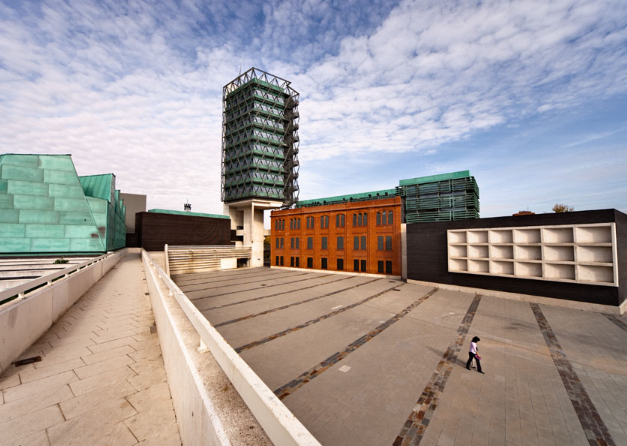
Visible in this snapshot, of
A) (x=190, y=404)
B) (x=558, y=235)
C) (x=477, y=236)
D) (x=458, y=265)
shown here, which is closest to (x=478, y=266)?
(x=458, y=265)

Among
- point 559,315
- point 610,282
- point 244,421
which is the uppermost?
point 244,421

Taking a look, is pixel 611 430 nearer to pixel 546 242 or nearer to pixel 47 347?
pixel 47 347

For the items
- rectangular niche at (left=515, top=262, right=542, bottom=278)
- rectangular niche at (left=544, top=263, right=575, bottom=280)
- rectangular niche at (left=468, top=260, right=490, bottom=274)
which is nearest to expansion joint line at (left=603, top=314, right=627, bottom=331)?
rectangular niche at (left=544, top=263, right=575, bottom=280)

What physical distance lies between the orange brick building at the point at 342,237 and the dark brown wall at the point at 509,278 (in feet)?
13.4

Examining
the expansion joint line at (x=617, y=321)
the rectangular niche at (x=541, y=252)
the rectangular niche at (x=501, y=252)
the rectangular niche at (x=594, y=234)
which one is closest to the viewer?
the expansion joint line at (x=617, y=321)

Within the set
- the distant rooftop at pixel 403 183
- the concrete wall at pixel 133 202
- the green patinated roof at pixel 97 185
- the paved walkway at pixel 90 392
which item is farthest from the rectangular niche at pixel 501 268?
the concrete wall at pixel 133 202

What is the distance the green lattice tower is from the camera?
58.6 m

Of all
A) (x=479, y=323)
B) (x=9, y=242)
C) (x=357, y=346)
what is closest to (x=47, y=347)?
(x=357, y=346)

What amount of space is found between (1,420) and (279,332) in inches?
406

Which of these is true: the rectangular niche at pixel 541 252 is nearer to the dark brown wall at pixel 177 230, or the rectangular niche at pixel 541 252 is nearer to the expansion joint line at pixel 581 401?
the expansion joint line at pixel 581 401

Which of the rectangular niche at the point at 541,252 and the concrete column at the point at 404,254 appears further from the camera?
the concrete column at the point at 404,254

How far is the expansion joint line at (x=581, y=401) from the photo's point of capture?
6.65 m

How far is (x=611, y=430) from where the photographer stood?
6832 mm

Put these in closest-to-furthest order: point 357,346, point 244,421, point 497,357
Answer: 1. point 244,421
2. point 497,357
3. point 357,346
